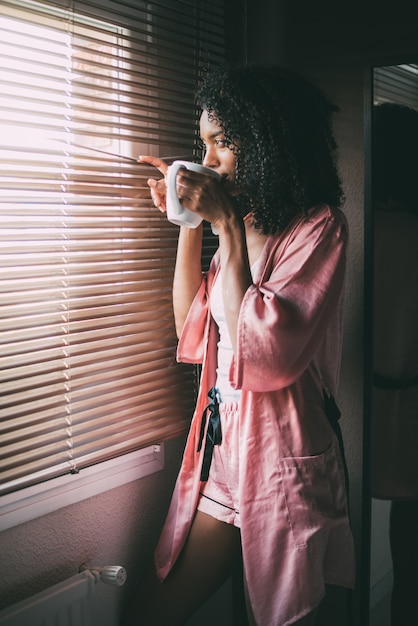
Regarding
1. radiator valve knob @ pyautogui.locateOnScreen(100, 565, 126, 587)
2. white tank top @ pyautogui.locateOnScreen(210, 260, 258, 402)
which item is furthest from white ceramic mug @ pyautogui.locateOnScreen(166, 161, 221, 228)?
radiator valve knob @ pyautogui.locateOnScreen(100, 565, 126, 587)

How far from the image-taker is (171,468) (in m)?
1.65

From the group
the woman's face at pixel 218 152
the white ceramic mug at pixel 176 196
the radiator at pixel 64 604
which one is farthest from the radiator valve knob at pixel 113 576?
the woman's face at pixel 218 152

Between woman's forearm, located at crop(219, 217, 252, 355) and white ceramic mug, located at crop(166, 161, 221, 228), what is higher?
white ceramic mug, located at crop(166, 161, 221, 228)

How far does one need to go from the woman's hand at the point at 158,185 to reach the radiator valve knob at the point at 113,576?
794 mm

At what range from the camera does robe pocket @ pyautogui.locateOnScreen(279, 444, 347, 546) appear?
1194 millimetres

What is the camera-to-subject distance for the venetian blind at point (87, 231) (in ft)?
4.01

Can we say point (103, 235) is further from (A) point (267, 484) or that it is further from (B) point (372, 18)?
(B) point (372, 18)

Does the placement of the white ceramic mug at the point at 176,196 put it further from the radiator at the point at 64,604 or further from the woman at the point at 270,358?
the radiator at the point at 64,604

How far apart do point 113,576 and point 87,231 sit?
75 centimetres

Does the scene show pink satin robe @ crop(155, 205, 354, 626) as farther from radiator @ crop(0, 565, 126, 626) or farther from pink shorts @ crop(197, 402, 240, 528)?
radiator @ crop(0, 565, 126, 626)

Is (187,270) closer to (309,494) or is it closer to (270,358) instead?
(270,358)

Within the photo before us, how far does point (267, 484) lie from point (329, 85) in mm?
992

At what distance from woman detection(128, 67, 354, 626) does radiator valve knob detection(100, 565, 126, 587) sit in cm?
10

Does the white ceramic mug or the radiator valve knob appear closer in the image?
the white ceramic mug
